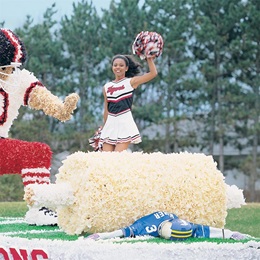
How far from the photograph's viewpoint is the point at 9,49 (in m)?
5.73

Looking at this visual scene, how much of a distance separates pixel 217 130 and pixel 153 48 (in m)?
15.5

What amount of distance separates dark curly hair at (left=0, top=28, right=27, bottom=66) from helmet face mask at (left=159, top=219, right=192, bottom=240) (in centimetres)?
185

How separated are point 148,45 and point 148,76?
30cm

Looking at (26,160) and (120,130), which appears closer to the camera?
(26,160)

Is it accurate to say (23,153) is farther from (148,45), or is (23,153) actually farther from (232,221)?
(232,221)

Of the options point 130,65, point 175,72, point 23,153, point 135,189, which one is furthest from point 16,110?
point 175,72

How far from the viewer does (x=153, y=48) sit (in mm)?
6102

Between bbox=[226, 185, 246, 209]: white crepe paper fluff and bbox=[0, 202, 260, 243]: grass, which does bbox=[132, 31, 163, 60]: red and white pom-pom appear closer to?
bbox=[226, 185, 246, 209]: white crepe paper fluff

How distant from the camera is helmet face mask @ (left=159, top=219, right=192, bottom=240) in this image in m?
4.55

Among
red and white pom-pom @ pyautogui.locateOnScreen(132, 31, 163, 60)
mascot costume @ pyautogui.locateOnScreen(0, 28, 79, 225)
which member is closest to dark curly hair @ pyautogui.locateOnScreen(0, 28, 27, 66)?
mascot costume @ pyautogui.locateOnScreen(0, 28, 79, 225)

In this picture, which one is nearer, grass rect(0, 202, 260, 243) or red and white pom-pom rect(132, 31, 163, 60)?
grass rect(0, 202, 260, 243)

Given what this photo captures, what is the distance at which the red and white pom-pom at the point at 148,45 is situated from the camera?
6.11 metres

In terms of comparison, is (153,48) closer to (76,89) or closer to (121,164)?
(121,164)

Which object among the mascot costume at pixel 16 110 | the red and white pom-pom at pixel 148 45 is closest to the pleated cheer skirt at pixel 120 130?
the red and white pom-pom at pixel 148 45
